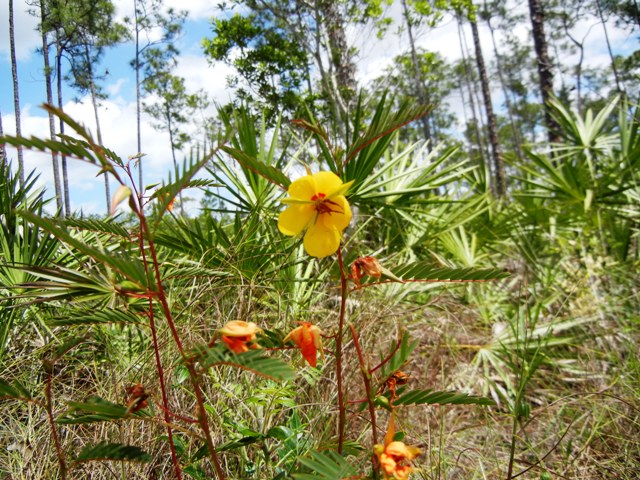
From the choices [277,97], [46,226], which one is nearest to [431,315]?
[46,226]

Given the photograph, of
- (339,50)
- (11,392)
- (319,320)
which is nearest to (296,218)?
(11,392)

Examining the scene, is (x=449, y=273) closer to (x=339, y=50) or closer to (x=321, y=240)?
(x=321, y=240)

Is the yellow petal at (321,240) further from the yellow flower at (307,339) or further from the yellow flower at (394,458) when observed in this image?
the yellow flower at (394,458)

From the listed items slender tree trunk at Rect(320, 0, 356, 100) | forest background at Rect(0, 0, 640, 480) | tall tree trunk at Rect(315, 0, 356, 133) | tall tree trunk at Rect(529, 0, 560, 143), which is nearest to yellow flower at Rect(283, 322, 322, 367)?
forest background at Rect(0, 0, 640, 480)

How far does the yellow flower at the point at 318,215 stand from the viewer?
0.56 meters

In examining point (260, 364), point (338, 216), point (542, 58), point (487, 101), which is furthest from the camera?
point (487, 101)

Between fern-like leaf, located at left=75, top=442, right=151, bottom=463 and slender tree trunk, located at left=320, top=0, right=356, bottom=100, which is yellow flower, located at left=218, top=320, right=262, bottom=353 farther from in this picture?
slender tree trunk, located at left=320, top=0, right=356, bottom=100

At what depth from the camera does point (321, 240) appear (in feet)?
1.88

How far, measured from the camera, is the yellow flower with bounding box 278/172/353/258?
0.56 meters

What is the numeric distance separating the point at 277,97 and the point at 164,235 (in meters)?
6.04

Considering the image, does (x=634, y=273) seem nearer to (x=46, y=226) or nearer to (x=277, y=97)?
(x=46, y=226)

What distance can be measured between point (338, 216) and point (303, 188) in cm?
6

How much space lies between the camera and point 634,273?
2.08 meters

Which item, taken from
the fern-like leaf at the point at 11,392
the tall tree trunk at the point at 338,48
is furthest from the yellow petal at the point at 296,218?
the tall tree trunk at the point at 338,48
